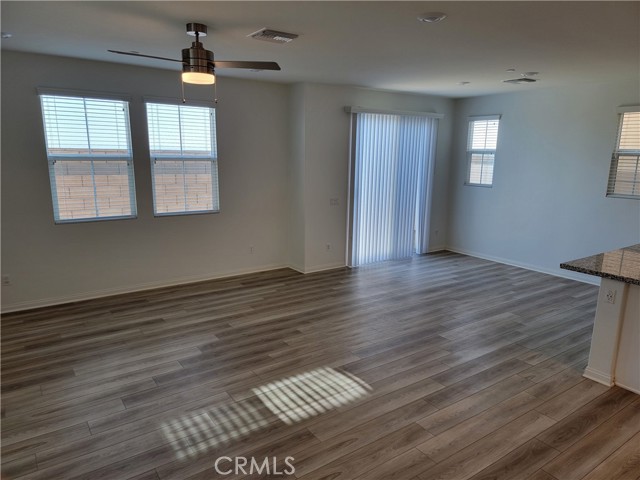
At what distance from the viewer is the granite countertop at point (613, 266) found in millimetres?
2875

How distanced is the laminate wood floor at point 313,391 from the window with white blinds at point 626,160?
1.58 meters

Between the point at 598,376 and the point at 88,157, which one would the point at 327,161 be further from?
the point at 598,376

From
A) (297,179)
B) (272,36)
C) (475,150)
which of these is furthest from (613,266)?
(475,150)

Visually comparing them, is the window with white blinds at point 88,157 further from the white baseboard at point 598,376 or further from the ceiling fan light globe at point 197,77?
the white baseboard at point 598,376

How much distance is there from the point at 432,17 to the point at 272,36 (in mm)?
1236

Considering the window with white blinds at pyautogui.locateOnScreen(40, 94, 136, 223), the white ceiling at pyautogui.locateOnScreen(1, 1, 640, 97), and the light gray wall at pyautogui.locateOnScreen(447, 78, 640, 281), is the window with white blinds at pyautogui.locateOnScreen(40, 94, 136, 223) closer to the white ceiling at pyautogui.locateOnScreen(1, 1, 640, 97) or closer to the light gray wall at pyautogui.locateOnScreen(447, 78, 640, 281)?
the white ceiling at pyautogui.locateOnScreen(1, 1, 640, 97)

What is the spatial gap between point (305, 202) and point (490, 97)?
3.55 meters

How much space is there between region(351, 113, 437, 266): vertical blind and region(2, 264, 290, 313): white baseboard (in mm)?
1690

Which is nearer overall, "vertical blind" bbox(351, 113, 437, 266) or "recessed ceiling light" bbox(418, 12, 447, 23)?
"recessed ceiling light" bbox(418, 12, 447, 23)

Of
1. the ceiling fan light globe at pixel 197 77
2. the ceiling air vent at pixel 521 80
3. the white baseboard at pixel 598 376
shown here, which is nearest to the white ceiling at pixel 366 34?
the ceiling air vent at pixel 521 80

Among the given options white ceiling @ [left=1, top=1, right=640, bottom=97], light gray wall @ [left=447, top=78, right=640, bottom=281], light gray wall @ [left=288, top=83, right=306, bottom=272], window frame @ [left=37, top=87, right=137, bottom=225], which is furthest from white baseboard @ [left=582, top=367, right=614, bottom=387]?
window frame @ [left=37, top=87, right=137, bottom=225]

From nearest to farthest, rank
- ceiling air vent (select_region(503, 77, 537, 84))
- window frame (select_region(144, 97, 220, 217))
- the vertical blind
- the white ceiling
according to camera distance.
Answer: the white ceiling → window frame (select_region(144, 97, 220, 217)) → ceiling air vent (select_region(503, 77, 537, 84)) → the vertical blind

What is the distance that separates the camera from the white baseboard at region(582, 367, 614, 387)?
312 centimetres

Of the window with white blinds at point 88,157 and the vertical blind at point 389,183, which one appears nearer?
the window with white blinds at point 88,157
